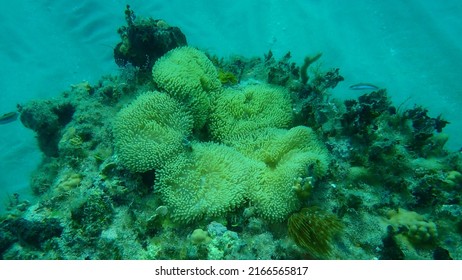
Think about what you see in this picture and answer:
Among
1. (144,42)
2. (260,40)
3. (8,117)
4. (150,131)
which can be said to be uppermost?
(260,40)

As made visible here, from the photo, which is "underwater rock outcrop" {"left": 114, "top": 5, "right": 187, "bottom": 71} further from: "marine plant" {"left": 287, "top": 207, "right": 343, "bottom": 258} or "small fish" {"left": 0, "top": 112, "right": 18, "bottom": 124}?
"small fish" {"left": 0, "top": 112, "right": 18, "bottom": 124}

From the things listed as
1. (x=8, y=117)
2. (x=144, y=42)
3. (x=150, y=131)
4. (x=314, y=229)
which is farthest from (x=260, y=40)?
(x=314, y=229)

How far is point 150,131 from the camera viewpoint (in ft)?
13.9

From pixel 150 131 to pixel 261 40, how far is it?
20.6m

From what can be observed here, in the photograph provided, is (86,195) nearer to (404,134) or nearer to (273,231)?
(273,231)

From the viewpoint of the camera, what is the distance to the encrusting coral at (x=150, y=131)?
160 inches

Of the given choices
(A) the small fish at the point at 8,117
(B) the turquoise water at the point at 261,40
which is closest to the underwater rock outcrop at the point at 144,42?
(A) the small fish at the point at 8,117

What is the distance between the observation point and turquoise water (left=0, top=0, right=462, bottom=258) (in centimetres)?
2011

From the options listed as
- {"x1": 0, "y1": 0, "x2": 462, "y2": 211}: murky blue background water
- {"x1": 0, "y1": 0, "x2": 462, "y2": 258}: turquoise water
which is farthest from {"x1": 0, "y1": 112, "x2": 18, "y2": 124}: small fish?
{"x1": 0, "y1": 0, "x2": 462, "y2": 258}: turquoise water

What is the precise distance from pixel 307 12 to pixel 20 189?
2211cm

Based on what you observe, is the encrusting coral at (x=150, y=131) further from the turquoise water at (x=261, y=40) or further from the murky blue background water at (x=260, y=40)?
the turquoise water at (x=261, y=40)

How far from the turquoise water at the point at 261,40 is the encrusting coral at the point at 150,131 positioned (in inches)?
648

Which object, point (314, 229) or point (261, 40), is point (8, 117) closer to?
point (314, 229)

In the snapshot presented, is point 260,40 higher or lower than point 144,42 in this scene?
higher
